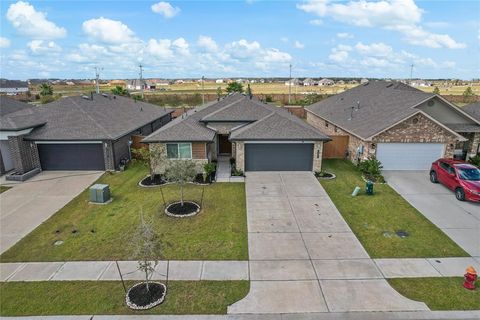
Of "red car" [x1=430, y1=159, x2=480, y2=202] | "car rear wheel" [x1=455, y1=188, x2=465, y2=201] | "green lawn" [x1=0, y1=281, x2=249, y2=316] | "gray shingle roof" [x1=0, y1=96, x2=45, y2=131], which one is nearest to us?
"green lawn" [x1=0, y1=281, x2=249, y2=316]

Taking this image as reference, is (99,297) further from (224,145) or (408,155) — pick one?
(408,155)

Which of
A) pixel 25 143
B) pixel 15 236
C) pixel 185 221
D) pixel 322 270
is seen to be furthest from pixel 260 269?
pixel 25 143

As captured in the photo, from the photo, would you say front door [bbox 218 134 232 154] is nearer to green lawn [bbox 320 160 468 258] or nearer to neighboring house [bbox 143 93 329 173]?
neighboring house [bbox 143 93 329 173]

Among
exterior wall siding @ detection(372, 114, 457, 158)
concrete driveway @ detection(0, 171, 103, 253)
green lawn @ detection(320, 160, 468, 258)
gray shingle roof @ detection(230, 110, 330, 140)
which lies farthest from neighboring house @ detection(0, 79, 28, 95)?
green lawn @ detection(320, 160, 468, 258)

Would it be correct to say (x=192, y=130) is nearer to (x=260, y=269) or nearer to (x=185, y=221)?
(x=185, y=221)

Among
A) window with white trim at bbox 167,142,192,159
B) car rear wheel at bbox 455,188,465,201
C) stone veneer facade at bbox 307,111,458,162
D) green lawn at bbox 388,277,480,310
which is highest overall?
stone veneer facade at bbox 307,111,458,162

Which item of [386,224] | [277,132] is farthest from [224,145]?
[386,224]
